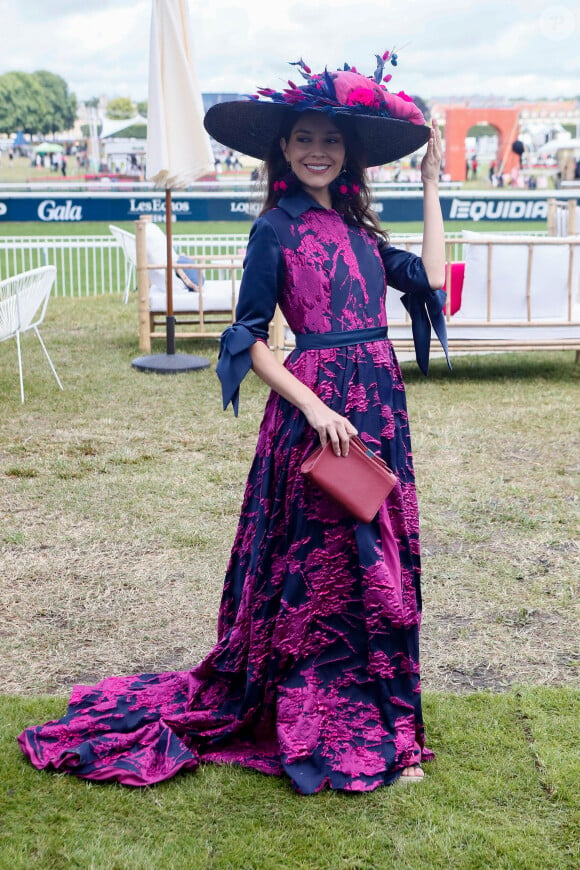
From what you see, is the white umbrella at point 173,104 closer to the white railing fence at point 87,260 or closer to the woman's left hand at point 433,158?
the white railing fence at point 87,260

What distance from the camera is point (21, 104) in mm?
88188

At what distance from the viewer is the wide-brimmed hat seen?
2.52 m

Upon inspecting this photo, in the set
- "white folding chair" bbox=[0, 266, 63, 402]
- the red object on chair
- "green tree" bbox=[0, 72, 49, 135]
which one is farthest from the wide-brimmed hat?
"green tree" bbox=[0, 72, 49, 135]

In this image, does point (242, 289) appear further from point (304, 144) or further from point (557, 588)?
point (557, 588)

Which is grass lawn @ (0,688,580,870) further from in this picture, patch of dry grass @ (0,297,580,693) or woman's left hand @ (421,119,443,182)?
woman's left hand @ (421,119,443,182)

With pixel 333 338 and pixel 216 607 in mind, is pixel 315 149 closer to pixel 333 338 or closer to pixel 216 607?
pixel 333 338

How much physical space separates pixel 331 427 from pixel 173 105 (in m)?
6.03

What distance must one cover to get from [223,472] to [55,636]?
205 cm

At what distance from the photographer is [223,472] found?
18.0ft

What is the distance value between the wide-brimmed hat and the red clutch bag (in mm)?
882

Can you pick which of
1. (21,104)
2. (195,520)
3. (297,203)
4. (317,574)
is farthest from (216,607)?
(21,104)

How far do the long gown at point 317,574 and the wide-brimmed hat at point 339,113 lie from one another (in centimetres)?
24

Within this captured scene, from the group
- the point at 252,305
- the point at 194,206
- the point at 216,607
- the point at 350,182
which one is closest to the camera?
the point at 252,305

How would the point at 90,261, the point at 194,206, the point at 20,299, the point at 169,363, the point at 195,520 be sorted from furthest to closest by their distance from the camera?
1. the point at 194,206
2. the point at 90,261
3. the point at 169,363
4. the point at 20,299
5. the point at 195,520
